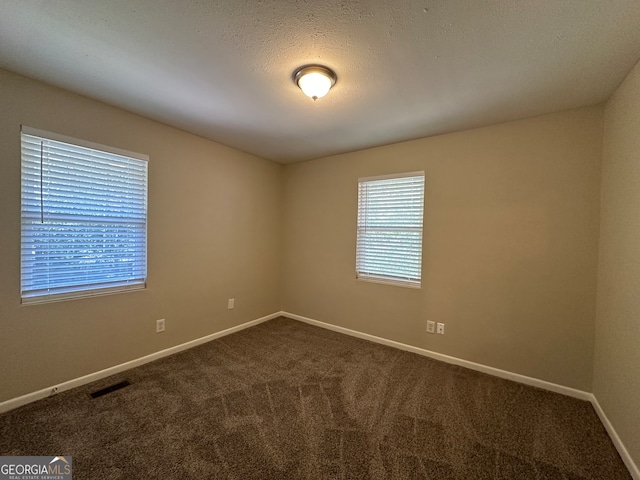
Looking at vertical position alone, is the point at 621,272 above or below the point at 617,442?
above

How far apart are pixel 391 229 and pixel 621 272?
180 centimetres

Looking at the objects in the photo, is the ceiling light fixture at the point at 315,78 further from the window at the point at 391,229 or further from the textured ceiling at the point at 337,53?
the window at the point at 391,229

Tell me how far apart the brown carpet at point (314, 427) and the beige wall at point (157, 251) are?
1.06ft

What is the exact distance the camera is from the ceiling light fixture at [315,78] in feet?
5.40

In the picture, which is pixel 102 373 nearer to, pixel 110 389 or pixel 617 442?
pixel 110 389

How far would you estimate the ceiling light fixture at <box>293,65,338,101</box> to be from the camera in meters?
1.65

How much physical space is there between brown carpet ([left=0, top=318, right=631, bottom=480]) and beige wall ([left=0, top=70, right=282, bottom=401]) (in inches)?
12.8

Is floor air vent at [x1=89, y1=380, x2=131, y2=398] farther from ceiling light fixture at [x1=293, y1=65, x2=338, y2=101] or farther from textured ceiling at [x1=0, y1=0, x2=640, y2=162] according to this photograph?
ceiling light fixture at [x1=293, y1=65, x2=338, y2=101]

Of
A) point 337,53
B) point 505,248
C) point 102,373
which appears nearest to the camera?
point 337,53

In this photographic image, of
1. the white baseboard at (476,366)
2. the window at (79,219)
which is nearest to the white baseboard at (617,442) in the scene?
the white baseboard at (476,366)

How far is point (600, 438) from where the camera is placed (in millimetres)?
1654

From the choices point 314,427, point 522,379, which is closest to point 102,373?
point 314,427

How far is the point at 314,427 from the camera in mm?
1692

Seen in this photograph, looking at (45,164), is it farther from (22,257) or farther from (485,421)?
(485,421)
